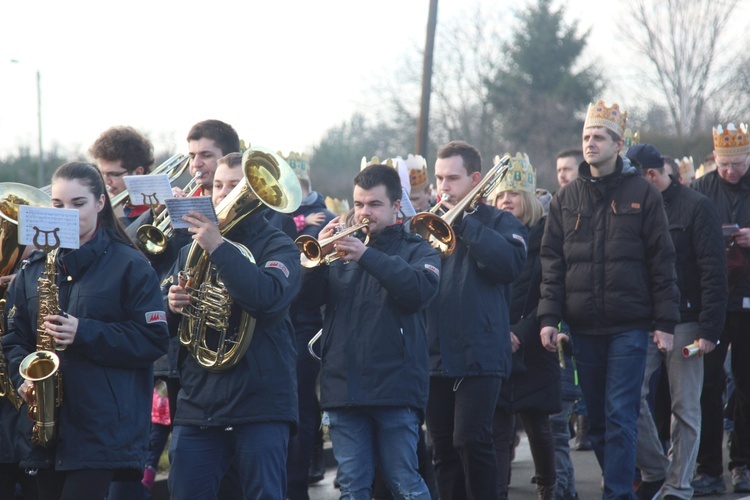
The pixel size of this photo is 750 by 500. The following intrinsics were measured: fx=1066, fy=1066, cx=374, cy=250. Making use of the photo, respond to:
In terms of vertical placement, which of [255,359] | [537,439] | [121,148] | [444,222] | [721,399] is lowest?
[537,439]

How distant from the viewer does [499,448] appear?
700 centimetres

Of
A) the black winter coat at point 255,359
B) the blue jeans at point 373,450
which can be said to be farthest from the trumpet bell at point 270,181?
the blue jeans at point 373,450

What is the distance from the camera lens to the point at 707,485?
7.75 meters

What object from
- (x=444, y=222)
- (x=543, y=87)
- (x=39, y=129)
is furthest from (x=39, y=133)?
(x=444, y=222)

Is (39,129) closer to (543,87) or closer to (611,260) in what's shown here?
(543,87)

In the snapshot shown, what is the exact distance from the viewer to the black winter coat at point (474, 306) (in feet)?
20.7

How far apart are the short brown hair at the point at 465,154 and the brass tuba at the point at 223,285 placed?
1826 millimetres

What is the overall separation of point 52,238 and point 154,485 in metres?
3.43

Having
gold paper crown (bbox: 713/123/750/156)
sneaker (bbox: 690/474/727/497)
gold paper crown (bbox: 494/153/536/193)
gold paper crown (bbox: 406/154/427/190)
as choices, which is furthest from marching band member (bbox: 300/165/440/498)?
gold paper crown (bbox: 713/123/750/156)

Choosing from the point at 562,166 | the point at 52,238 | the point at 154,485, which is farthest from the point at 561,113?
the point at 52,238

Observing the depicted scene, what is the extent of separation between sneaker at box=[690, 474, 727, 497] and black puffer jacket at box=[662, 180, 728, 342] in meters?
1.23

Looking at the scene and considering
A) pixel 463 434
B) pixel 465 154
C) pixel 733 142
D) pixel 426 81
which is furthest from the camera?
pixel 426 81

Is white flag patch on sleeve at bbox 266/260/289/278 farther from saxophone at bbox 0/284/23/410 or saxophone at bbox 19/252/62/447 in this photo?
saxophone at bbox 0/284/23/410

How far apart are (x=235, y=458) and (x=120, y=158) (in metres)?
2.54
